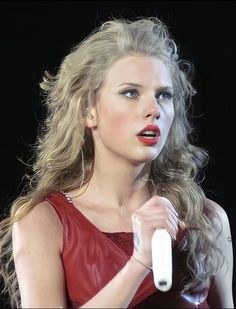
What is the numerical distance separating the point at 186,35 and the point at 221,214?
3.04 ft

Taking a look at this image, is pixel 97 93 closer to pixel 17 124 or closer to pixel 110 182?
pixel 110 182

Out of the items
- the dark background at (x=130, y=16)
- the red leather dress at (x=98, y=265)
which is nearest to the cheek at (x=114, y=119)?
the red leather dress at (x=98, y=265)

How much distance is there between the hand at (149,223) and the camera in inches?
60.2

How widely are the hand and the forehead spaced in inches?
14.0

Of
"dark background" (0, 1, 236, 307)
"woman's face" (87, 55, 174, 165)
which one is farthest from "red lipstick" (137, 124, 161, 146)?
"dark background" (0, 1, 236, 307)

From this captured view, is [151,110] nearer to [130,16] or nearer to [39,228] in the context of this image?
[39,228]

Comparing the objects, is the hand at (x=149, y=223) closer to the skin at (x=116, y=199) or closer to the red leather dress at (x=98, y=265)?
the skin at (x=116, y=199)

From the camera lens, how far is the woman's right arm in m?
1.55

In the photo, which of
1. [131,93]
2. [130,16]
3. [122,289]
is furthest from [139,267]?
[130,16]

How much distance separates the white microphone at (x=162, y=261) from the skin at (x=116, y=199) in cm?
7

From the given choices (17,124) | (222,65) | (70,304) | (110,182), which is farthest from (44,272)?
(222,65)

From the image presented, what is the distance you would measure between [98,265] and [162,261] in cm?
38

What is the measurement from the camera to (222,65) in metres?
2.67

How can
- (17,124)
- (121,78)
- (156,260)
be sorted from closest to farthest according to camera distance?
(156,260), (121,78), (17,124)
